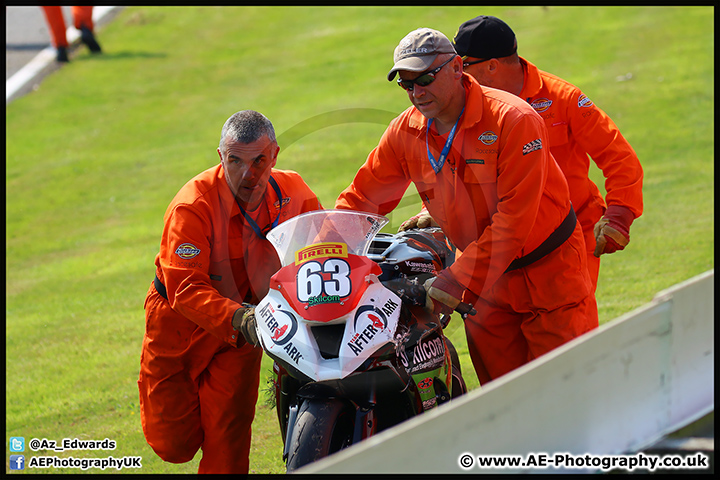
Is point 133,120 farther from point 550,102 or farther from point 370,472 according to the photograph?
point 370,472

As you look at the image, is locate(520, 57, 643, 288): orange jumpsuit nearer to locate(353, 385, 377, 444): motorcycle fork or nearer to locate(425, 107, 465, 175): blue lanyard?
locate(425, 107, 465, 175): blue lanyard

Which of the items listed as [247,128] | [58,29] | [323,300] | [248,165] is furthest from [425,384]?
[58,29]

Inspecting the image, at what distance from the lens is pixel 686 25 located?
20766 mm

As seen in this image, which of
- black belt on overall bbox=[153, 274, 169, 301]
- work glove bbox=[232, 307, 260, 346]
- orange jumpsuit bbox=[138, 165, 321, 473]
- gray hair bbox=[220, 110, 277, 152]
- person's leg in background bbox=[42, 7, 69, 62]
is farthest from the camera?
person's leg in background bbox=[42, 7, 69, 62]

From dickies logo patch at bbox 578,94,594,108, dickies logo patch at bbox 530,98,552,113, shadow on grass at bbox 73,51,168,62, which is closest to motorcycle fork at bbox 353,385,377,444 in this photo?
dickies logo patch at bbox 530,98,552,113

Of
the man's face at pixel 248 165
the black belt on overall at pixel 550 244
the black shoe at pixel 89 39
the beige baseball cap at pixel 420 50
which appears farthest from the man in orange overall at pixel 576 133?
the black shoe at pixel 89 39

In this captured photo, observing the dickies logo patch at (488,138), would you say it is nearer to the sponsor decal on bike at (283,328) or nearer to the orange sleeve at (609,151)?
the orange sleeve at (609,151)

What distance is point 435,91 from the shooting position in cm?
439

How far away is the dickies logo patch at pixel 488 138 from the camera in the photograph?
4.43 m

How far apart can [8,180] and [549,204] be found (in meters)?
14.4

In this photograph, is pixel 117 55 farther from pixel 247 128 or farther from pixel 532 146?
pixel 532 146

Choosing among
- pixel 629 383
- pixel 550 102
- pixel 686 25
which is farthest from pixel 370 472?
pixel 686 25

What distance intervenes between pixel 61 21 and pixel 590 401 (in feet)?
69.0

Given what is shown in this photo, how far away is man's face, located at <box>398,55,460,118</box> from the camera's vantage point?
4355 millimetres
